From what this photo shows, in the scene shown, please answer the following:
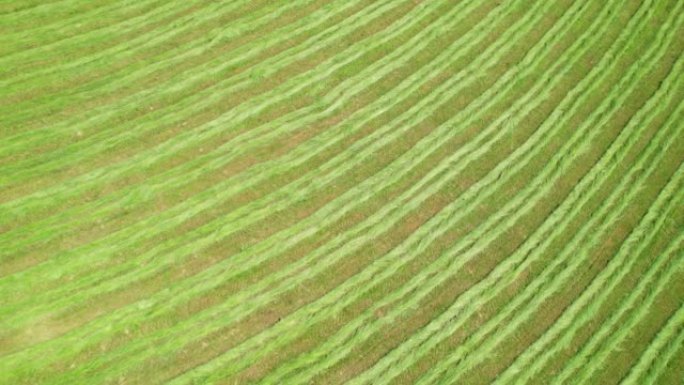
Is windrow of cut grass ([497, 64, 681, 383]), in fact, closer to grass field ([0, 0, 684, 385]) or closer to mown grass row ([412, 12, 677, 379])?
grass field ([0, 0, 684, 385])

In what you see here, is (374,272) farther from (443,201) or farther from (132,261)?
(132,261)

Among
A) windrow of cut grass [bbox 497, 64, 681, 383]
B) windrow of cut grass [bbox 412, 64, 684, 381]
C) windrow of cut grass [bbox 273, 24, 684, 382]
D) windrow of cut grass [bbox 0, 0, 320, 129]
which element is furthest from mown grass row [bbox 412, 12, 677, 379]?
windrow of cut grass [bbox 0, 0, 320, 129]

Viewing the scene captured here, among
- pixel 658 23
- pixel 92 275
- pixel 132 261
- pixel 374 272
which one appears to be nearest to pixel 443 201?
pixel 374 272

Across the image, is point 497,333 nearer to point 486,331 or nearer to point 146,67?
point 486,331

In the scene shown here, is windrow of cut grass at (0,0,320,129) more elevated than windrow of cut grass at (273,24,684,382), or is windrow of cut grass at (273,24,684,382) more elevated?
windrow of cut grass at (0,0,320,129)

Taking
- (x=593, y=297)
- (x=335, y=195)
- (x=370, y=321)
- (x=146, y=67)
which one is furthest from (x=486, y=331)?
(x=146, y=67)

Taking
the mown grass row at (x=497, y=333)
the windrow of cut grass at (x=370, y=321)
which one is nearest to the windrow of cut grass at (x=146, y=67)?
the windrow of cut grass at (x=370, y=321)

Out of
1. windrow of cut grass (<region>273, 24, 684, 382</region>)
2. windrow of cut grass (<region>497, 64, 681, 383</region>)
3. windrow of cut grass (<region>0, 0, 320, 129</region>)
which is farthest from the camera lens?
windrow of cut grass (<region>0, 0, 320, 129</region>)

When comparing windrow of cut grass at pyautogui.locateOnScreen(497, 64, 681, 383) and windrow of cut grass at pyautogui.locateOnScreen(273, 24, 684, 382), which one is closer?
windrow of cut grass at pyautogui.locateOnScreen(273, 24, 684, 382)

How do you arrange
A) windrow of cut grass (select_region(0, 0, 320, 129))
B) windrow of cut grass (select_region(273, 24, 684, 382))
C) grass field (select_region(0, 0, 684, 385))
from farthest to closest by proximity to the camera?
windrow of cut grass (select_region(0, 0, 320, 129)) → grass field (select_region(0, 0, 684, 385)) → windrow of cut grass (select_region(273, 24, 684, 382))
